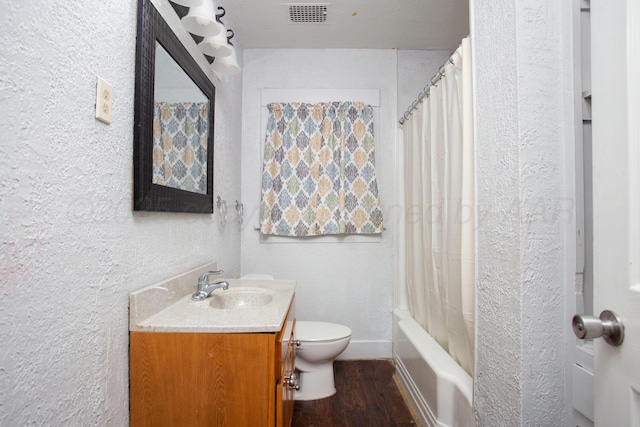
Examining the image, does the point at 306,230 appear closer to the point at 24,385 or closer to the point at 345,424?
the point at 345,424

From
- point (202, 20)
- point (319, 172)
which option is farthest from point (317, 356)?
point (202, 20)

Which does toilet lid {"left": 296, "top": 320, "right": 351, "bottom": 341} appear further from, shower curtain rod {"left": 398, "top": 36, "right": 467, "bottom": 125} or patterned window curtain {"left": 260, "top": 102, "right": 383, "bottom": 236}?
shower curtain rod {"left": 398, "top": 36, "right": 467, "bottom": 125}

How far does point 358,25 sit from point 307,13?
0.36m

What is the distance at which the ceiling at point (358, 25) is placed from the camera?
191 cm

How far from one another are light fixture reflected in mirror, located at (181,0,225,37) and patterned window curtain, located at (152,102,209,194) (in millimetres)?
292

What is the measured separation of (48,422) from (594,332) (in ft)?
3.72

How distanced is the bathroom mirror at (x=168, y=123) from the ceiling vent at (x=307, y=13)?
80 cm

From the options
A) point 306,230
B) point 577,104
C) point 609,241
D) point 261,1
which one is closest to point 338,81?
point 261,1

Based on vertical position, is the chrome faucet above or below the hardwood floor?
above

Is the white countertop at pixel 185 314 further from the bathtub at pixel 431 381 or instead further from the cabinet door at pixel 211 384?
the bathtub at pixel 431 381

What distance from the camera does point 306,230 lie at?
2.33 m

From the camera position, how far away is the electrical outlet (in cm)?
80

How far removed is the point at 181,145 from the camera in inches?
51.1

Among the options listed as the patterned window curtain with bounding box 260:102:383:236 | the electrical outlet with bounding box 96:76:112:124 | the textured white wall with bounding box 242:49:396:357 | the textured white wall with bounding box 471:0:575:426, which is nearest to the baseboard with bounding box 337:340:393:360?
the textured white wall with bounding box 242:49:396:357
